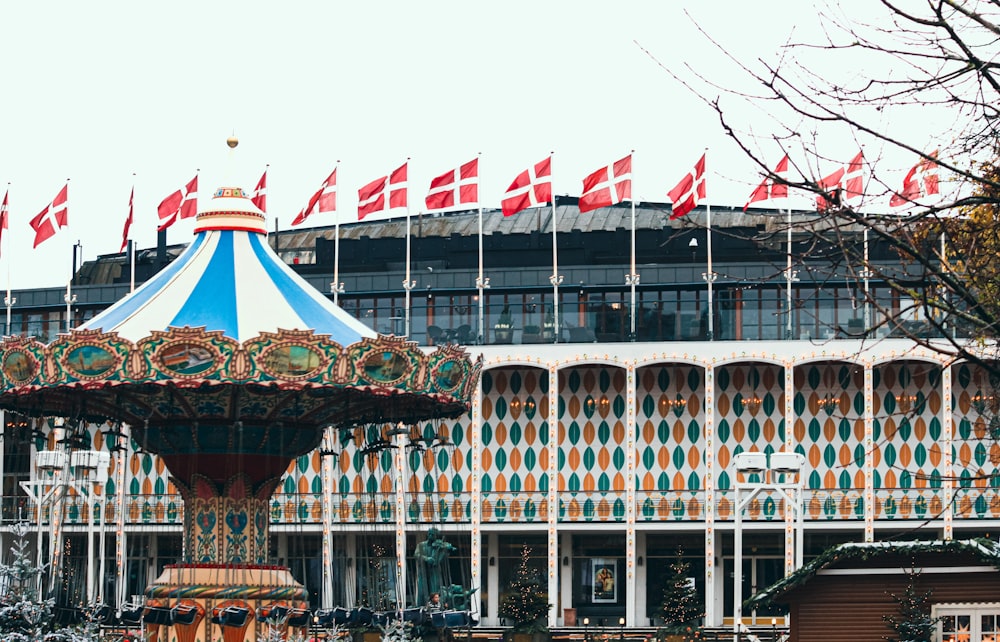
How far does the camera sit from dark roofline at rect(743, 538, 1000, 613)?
108 feet

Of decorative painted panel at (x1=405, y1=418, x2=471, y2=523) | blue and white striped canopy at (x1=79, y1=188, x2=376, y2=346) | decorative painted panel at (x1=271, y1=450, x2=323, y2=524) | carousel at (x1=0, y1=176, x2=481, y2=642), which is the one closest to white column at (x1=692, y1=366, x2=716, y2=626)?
decorative painted panel at (x1=405, y1=418, x2=471, y2=523)

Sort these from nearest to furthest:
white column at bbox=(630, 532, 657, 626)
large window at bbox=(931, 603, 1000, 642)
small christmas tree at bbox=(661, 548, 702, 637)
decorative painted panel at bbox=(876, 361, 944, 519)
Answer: large window at bbox=(931, 603, 1000, 642) < small christmas tree at bbox=(661, 548, 702, 637) < decorative painted panel at bbox=(876, 361, 944, 519) < white column at bbox=(630, 532, 657, 626)

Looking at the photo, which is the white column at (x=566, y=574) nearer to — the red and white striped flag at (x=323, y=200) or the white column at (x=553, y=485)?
the white column at (x=553, y=485)

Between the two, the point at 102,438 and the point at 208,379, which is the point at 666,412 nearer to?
the point at 102,438

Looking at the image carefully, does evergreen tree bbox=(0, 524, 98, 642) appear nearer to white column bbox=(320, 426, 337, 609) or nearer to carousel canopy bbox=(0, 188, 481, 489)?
carousel canopy bbox=(0, 188, 481, 489)

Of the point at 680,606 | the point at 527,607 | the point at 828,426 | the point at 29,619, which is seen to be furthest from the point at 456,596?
the point at 828,426

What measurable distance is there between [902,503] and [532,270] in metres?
13.1

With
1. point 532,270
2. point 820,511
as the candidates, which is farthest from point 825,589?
point 532,270

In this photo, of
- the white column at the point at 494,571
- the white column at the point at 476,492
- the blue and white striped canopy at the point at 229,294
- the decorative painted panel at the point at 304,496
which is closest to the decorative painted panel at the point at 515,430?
the white column at the point at 476,492

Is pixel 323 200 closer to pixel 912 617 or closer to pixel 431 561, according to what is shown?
pixel 431 561

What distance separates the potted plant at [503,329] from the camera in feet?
189

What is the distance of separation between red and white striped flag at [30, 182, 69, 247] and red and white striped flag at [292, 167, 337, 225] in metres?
6.86

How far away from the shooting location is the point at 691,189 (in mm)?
51156

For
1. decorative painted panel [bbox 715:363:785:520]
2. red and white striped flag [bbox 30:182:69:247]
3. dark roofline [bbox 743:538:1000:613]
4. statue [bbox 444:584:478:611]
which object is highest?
red and white striped flag [bbox 30:182:69:247]
